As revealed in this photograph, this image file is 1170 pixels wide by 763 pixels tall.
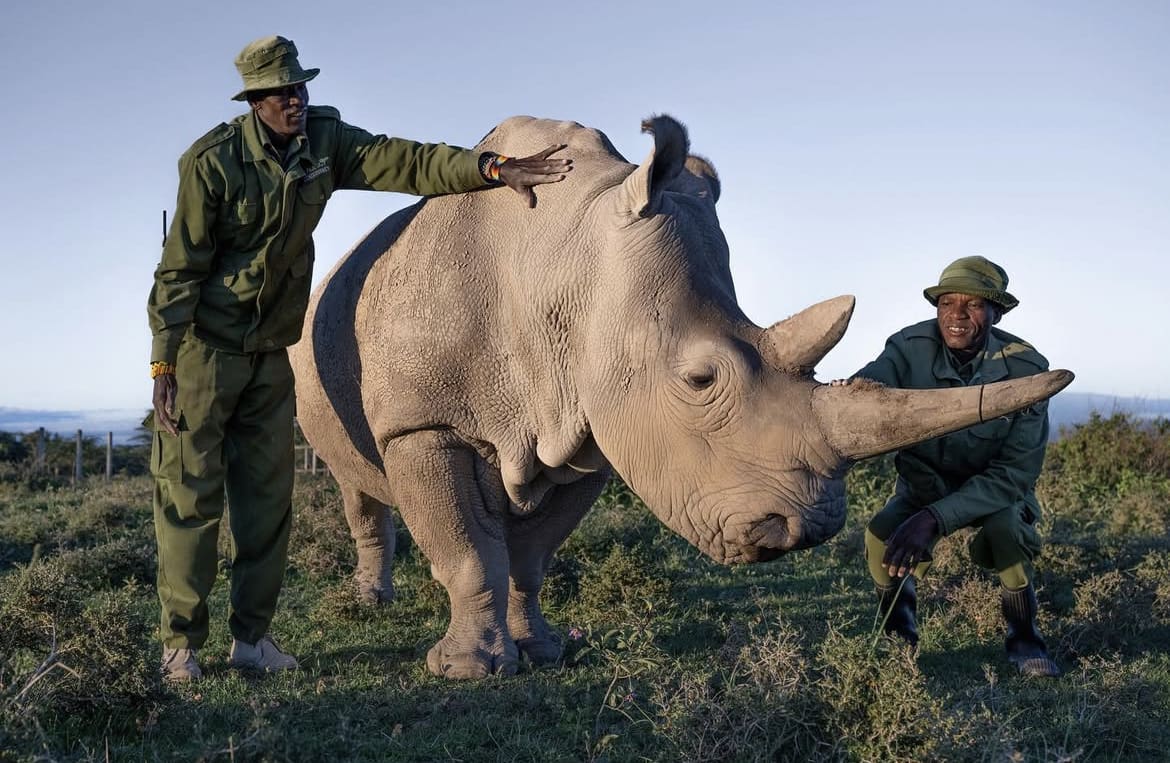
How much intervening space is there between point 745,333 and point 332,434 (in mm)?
2491

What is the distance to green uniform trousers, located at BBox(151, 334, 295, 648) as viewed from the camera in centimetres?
490

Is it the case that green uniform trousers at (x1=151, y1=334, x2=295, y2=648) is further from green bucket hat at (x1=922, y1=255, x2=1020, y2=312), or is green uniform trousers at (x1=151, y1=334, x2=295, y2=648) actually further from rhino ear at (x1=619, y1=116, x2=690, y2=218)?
green bucket hat at (x1=922, y1=255, x2=1020, y2=312)

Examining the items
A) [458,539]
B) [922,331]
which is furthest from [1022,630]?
[458,539]

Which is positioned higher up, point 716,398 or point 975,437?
point 716,398

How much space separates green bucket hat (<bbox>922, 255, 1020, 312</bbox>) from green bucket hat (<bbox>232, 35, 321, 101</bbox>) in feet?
10.0

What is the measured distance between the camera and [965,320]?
529 centimetres

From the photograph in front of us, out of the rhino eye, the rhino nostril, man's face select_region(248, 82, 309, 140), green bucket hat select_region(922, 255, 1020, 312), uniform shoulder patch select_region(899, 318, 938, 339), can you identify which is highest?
man's face select_region(248, 82, 309, 140)

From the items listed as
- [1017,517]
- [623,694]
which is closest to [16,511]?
[623,694]

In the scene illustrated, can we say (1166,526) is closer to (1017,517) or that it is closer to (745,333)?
(1017,517)

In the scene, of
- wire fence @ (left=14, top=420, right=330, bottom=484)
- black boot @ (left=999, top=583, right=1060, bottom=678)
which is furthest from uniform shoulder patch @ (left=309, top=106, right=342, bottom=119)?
wire fence @ (left=14, top=420, right=330, bottom=484)

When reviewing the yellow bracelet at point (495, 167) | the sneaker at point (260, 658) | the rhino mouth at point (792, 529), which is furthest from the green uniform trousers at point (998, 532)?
the sneaker at point (260, 658)

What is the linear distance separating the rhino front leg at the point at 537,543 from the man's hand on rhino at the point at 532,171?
142 cm

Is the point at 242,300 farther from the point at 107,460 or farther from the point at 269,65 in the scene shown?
the point at 107,460

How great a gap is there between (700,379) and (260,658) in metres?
2.50
